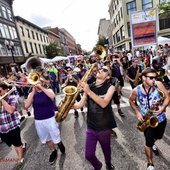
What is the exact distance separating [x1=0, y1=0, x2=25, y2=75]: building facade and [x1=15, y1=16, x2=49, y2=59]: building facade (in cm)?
159

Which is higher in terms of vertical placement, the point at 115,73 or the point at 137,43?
the point at 137,43

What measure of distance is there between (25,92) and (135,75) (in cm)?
731

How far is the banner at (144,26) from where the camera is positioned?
8.48 meters

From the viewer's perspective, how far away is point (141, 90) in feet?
9.43

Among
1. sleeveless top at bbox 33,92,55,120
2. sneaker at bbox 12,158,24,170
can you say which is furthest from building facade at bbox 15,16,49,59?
Answer: sleeveless top at bbox 33,92,55,120

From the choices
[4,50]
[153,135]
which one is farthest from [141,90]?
[4,50]

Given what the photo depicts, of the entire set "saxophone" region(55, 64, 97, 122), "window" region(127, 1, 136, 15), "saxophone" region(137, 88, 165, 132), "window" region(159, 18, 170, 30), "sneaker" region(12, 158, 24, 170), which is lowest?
"sneaker" region(12, 158, 24, 170)

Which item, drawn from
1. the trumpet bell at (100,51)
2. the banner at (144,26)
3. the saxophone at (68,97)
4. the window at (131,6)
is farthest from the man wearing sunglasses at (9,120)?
the window at (131,6)

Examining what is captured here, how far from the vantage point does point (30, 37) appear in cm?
3456

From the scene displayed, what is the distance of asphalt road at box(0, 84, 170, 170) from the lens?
3.32 meters

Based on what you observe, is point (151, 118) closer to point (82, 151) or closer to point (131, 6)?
point (82, 151)

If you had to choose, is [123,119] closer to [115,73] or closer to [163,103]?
[115,73]

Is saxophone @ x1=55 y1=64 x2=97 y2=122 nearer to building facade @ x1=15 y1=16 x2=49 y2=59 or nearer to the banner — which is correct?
the banner

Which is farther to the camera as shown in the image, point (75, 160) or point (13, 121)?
point (75, 160)
